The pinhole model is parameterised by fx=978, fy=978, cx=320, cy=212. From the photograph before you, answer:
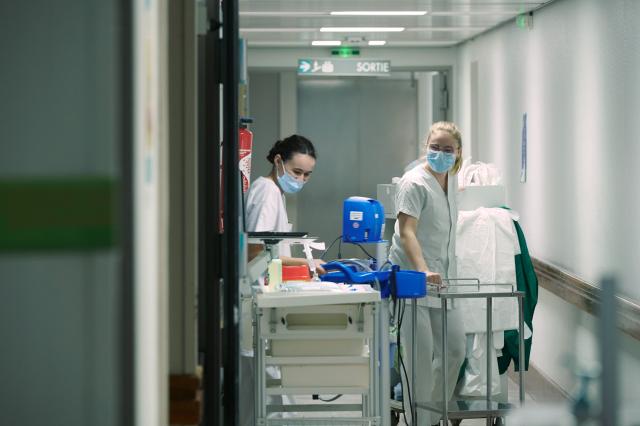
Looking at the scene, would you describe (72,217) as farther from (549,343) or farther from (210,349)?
(549,343)

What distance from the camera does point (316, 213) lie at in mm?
9930

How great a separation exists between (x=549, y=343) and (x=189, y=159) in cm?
435

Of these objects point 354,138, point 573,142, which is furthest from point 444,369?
point 354,138

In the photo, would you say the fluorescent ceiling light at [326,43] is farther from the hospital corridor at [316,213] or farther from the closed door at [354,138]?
the closed door at [354,138]

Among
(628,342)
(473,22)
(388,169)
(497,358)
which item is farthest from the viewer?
(388,169)

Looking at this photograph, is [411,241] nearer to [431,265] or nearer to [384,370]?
[431,265]

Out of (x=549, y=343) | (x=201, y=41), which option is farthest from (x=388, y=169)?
(x=201, y=41)

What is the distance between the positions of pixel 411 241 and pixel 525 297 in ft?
2.62

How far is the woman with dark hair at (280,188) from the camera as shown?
178 inches

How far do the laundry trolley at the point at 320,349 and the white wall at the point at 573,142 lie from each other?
1290mm

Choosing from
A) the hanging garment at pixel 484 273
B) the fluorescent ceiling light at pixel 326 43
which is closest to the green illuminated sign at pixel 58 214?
the hanging garment at pixel 484 273

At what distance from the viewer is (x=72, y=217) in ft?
4.94

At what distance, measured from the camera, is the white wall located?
485 centimetres

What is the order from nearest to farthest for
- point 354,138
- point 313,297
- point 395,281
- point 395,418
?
point 313,297
point 395,281
point 395,418
point 354,138
